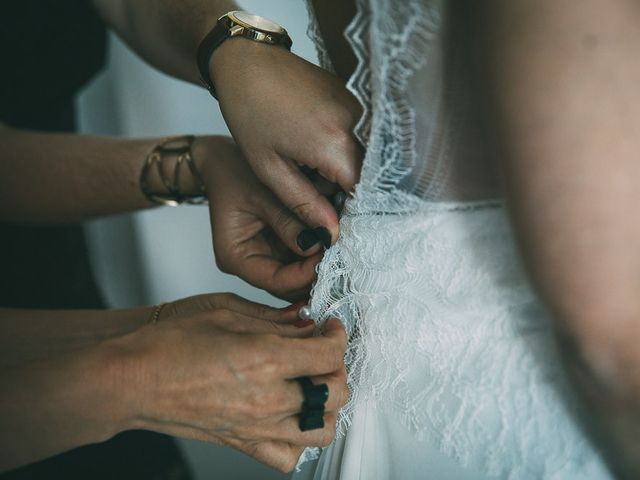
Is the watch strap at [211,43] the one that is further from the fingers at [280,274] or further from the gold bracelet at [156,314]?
the gold bracelet at [156,314]

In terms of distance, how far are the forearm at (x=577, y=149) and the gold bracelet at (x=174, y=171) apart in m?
0.59

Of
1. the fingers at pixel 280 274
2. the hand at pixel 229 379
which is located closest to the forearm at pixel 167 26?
the fingers at pixel 280 274

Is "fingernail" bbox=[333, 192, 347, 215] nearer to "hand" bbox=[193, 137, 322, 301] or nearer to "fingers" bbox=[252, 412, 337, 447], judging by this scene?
"hand" bbox=[193, 137, 322, 301]

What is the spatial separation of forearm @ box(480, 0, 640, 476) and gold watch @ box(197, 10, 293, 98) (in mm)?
344

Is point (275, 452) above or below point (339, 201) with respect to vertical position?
below

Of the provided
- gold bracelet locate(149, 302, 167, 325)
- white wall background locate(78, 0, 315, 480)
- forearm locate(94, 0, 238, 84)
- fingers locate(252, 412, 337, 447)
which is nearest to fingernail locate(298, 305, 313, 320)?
fingers locate(252, 412, 337, 447)

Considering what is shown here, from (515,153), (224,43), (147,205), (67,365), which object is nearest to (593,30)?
(515,153)

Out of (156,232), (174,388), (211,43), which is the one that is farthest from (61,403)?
(156,232)

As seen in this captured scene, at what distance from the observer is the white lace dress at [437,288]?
0.41 metres

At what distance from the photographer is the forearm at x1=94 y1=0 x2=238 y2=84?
2.46 feet

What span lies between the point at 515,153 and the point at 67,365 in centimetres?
47

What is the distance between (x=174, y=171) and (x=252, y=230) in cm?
23

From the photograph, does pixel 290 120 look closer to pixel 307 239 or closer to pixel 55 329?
pixel 307 239

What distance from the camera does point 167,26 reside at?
0.87 meters
